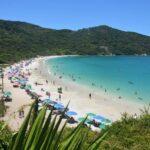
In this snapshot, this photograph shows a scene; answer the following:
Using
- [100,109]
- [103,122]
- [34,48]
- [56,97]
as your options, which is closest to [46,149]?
[103,122]

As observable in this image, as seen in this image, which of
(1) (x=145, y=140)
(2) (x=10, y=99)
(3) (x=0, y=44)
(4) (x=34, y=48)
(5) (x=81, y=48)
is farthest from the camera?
(5) (x=81, y=48)

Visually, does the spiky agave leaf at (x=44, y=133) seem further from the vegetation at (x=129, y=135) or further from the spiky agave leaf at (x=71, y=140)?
the vegetation at (x=129, y=135)

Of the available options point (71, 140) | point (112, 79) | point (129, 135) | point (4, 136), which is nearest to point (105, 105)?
point (129, 135)

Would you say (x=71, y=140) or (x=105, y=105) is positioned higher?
(x=71, y=140)

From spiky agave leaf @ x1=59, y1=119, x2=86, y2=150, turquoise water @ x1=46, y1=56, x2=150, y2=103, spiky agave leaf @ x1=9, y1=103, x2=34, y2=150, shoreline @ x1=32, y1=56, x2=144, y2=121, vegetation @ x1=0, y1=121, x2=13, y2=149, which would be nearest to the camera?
spiky agave leaf @ x1=9, y1=103, x2=34, y2=150

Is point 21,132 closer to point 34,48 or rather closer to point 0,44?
point 0,44

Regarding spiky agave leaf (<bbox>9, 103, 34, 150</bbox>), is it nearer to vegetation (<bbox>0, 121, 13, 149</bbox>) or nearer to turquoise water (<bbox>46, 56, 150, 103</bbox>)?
vegetation (<bbox>0, 121, 13, 149</bbox>)

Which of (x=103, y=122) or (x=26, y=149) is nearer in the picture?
(x=26, y=149)

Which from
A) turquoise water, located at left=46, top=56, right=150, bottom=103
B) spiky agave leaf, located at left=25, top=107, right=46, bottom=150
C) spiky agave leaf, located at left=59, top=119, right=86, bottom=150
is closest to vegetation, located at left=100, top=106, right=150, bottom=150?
spiky agave leaf, located at left=59, top=119, right=86, bottom=150

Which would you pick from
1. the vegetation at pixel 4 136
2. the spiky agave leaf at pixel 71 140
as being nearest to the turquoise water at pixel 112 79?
the vegetation at pixel 4 136

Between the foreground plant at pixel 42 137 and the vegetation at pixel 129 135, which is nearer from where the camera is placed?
the foreground plant at pixel 42 137

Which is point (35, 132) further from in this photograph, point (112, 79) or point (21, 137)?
point (112, 79)
